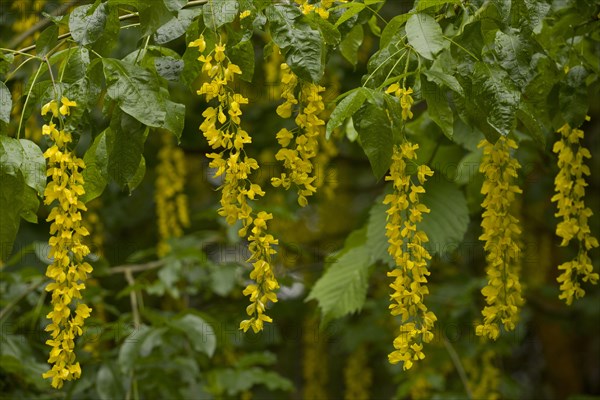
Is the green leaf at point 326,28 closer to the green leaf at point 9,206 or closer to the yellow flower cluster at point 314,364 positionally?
the green leaf at point 9,206

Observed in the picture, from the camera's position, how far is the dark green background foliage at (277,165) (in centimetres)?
211

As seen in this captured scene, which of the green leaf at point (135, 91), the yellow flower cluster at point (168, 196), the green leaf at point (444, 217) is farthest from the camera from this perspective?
the yellow flower cluster at point (168, 196)

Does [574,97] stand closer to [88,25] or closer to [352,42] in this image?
[352,42]

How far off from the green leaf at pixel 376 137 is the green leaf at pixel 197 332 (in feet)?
5.84

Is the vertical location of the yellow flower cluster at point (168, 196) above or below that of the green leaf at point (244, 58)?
below

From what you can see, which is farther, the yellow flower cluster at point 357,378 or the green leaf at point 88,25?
the yellow flower cluster at point 357,378

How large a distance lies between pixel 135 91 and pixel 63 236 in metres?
0.40

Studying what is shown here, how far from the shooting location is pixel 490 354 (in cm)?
506

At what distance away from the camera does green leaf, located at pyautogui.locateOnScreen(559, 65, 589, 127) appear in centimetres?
251

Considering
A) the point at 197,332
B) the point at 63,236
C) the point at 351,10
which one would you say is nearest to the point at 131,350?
the point at 197,332

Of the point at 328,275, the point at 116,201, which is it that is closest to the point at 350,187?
the point at 116,201

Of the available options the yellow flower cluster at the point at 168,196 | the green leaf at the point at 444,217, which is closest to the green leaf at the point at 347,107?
the green leaf at the point at 444,217

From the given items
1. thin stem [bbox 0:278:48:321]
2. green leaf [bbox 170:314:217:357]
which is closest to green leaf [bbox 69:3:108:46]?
green leaf [bbox 170:314:217:357]

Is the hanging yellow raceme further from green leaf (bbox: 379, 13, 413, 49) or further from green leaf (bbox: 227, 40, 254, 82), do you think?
green leaf (bbox: 379, 13, 413, 49)
